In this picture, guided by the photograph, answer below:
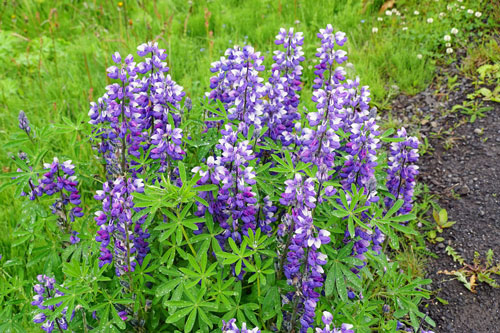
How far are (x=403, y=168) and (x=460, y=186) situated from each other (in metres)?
1.49

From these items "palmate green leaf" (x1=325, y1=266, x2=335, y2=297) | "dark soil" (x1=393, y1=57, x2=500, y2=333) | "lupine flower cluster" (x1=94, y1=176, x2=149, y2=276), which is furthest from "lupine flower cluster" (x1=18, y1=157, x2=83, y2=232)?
"dark soil" (x1=393, y1=57, x2=500, y2=333)

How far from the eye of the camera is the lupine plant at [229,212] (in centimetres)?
208

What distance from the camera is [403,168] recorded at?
8.17ft

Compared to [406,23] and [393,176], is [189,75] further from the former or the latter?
[393,176]

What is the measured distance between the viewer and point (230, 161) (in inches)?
80.8

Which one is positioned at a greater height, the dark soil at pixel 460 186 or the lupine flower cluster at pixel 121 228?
the lupine flower cluster at pixel 121 228

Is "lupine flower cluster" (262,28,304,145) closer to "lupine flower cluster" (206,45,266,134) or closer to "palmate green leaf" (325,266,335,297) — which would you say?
"lupine flower cluster" (206,45,266,134)

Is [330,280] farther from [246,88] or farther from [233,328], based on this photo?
[246,88]

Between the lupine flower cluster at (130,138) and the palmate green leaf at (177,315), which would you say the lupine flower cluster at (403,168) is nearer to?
the lupine flower cluster at (130,138)

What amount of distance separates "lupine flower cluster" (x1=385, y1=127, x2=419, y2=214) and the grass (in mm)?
2051

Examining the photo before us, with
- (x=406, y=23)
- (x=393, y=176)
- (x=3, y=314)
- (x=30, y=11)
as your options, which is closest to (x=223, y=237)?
(x=393, y=176)

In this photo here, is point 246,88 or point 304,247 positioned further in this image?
point 246,88

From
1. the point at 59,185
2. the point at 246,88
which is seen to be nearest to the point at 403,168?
the point at 246,88

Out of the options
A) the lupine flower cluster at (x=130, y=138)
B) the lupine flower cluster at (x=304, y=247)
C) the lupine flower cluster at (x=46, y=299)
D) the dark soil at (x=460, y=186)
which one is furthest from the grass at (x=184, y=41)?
the lupine flower cluster at (x=304, y=247)
